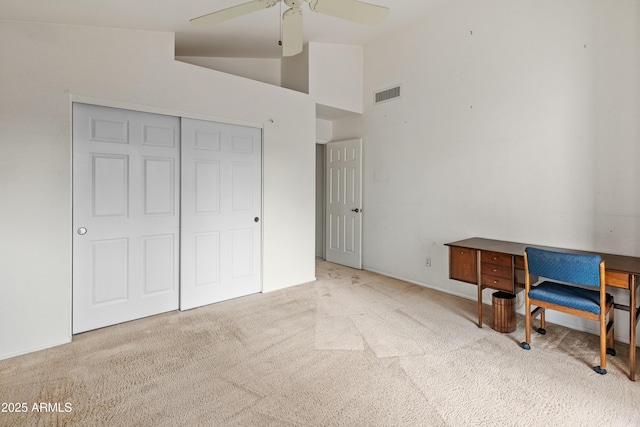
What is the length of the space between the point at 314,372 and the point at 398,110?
3.51 meters

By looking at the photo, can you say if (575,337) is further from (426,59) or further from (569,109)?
(426,59)

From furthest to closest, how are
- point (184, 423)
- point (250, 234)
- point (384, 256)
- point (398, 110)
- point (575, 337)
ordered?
point (384, 256) < point (398, 110) < point (250, 234) < point (575, 337) < point (184, 423)

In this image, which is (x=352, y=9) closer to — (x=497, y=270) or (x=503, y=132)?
(x=503, y=132)

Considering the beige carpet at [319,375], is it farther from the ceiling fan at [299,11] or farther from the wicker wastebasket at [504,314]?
the ceiling fan at [299,11]

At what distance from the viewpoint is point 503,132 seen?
11.2 ft

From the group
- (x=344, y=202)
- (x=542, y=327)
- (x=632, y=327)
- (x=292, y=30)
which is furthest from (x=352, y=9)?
(x=344, y=202)

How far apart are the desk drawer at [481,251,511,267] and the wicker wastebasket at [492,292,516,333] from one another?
0.33m

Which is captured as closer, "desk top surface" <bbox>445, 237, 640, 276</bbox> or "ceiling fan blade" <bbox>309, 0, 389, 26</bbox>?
"ceiling fan blade" <bbox>309, 0, 389, 26</bbox>

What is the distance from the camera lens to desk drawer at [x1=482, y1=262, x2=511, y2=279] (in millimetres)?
2824

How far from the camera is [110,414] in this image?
73.0 inches

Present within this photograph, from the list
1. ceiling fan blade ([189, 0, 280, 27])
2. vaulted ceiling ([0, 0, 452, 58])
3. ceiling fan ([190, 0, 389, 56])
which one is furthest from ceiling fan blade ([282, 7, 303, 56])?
vaulted ceiling ([0, 0, 452, 58])

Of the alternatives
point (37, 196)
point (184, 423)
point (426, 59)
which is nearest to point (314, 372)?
point (184, 423)

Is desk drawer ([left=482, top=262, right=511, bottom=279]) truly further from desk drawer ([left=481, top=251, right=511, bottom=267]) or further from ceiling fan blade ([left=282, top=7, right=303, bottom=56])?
ceiling fan blade ([left=282, top=7, right=303, bottom=56])

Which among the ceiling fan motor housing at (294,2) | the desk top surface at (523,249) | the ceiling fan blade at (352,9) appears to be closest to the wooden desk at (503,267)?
the desk top surface at (523,249)
